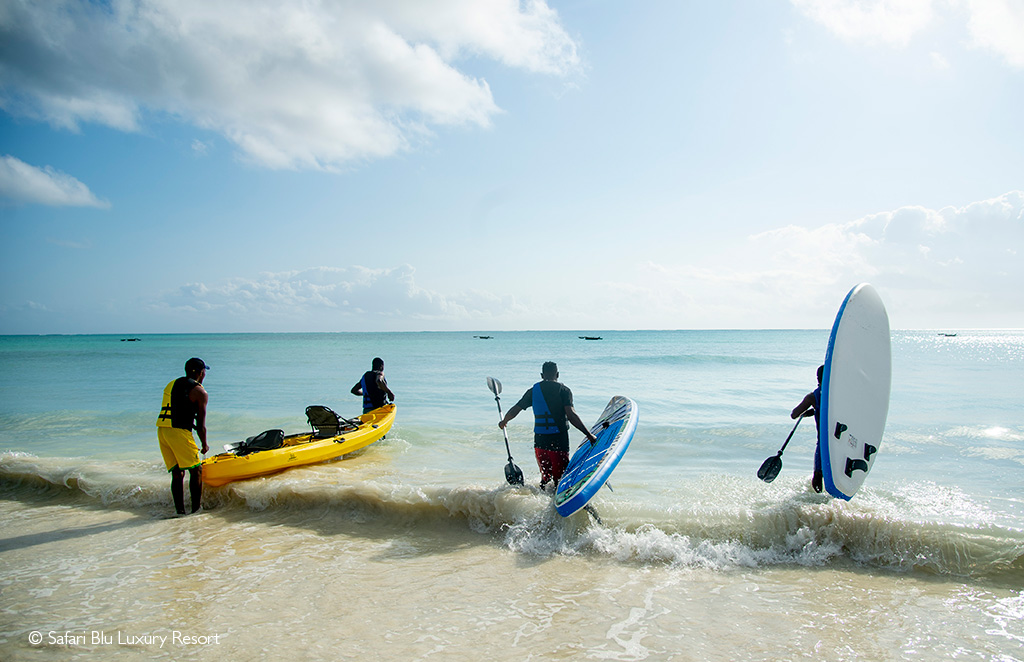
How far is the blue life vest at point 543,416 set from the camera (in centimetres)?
587

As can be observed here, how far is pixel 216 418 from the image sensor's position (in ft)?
46.6

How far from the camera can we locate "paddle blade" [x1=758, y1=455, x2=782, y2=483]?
20.6ft

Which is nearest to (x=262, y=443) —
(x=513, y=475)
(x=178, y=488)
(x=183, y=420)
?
(x=178, y=488)

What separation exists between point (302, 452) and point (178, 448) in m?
2.21

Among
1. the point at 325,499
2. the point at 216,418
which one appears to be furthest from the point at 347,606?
the point at 216,418

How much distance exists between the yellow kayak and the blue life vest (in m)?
3.99

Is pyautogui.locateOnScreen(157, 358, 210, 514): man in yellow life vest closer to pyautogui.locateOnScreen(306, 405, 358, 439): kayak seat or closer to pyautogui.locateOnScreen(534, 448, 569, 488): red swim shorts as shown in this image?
pyautogui.locateOnScreen(306, 405, 358, 439): kayak seat

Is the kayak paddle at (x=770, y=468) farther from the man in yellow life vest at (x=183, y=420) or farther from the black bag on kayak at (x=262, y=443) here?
the black bag on kayak at (x=262, y=443)

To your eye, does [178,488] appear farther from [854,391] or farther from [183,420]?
[854,391]

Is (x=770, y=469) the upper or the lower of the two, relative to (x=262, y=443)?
lower

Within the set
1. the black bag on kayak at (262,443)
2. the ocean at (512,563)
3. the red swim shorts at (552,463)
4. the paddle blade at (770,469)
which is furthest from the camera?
the black bag on kayak at (262,443)

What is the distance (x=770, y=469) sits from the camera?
635 cm

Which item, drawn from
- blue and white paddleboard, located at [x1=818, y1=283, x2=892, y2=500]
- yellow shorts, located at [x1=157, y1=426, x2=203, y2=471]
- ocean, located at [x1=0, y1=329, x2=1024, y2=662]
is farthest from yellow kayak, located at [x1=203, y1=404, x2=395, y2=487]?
blue and white paddleboard, located at [x1=818, y1=283, x2=892, y2=500]

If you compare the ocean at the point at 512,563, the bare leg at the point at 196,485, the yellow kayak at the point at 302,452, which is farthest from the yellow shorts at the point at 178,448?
the ocean at the point at 512,563
